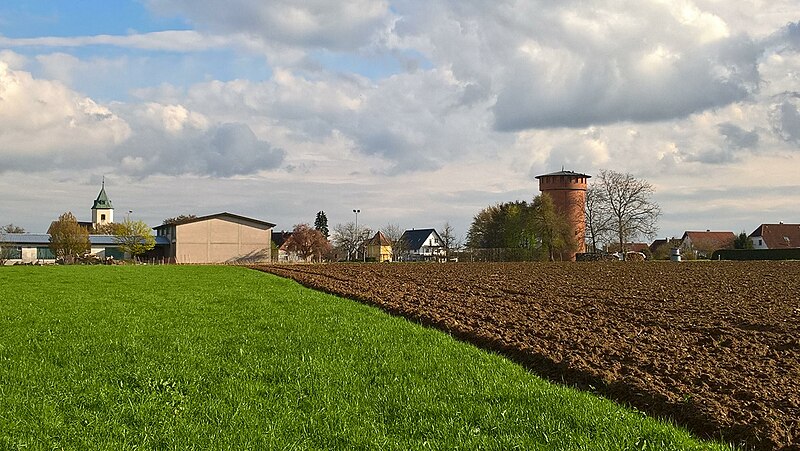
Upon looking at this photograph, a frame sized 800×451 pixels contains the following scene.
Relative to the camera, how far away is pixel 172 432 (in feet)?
25.1

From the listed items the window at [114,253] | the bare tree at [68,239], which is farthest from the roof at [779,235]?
the bare tree at [68,239]

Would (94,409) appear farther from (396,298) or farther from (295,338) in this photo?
(396,298)

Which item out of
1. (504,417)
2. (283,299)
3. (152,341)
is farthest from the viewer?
(283,299)

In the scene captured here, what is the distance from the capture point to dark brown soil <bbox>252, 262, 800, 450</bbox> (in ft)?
27.4

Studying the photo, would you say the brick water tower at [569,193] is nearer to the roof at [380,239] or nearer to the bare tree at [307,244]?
the bare tree at [307,244]

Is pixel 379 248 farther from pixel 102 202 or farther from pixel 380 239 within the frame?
pixel 102 202

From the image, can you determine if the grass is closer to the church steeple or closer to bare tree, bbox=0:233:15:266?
bare tree, bbox=0:233:15:266

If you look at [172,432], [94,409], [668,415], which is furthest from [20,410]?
[668,415]

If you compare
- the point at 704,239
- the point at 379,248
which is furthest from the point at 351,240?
the point at 704,239

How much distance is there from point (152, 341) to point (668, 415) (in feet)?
29.5

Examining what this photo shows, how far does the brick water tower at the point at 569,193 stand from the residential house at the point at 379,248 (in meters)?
25.2

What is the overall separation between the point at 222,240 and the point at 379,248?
34810 millimetres

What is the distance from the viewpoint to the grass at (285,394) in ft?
24.4

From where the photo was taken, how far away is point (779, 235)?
411 feet
